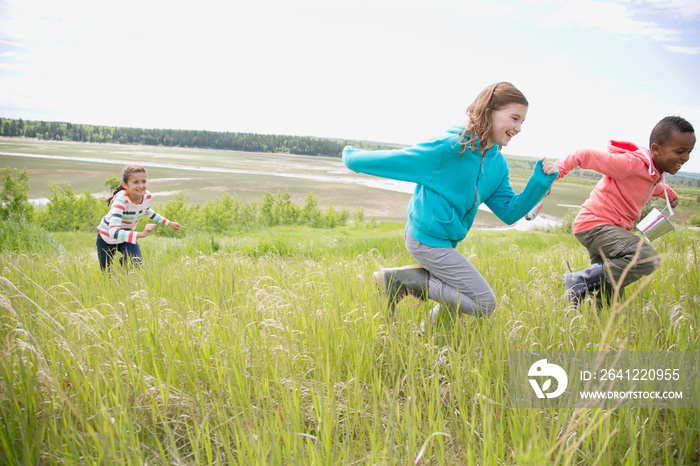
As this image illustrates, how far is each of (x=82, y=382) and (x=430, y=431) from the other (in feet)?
5.76

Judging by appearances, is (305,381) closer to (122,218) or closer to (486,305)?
(486,305)

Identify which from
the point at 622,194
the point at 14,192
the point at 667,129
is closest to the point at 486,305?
the point at 622,194

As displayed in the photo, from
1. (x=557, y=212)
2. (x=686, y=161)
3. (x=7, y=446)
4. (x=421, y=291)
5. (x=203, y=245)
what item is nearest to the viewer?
(x=7, y=446)

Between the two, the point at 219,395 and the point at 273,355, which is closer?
the point at 219,395

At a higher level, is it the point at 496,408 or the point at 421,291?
the point at 421,291

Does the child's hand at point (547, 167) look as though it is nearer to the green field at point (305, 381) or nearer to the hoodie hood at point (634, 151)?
the green field at point (305, 381)

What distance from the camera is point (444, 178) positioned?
2.69 metres

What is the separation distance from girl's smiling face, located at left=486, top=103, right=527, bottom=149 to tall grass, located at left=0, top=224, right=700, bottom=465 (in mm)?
1170

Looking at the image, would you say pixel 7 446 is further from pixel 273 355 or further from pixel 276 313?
pixel 276 313

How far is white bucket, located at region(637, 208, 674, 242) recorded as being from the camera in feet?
10.9

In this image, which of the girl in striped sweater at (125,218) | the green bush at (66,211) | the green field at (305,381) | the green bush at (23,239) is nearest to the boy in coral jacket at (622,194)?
the green field at (305,381)

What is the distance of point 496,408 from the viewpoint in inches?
81.4

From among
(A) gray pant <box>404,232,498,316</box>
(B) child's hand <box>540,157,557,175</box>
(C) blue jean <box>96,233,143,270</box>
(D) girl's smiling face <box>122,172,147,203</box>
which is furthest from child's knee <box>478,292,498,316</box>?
(D) girl's smiling face <box>122,172,147,203</box>

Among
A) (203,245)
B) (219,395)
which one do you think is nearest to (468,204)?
(219,395)
